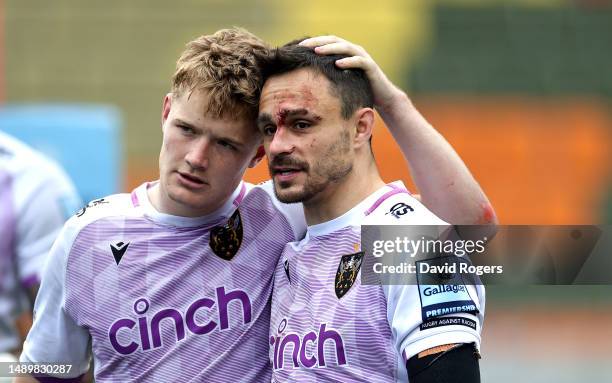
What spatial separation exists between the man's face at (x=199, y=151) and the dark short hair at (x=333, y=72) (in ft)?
0.63

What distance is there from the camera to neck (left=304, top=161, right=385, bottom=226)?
276 cm

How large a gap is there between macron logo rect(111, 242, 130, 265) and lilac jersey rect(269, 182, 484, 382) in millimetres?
458

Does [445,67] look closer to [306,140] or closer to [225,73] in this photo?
[225,73]

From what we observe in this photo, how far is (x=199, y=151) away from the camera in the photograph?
2799 millimetres

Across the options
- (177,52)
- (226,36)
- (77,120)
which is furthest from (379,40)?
(226,36)

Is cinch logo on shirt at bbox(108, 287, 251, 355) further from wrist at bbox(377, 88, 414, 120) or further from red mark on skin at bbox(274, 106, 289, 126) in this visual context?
wrist at bbox(377, 88, 414, 120)

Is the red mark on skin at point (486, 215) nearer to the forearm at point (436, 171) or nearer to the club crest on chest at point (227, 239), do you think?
the forearm at point (436, 171)

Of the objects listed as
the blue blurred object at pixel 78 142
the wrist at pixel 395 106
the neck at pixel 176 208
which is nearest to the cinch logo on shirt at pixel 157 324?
the neck at pixel 176 208

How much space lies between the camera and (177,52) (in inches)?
500

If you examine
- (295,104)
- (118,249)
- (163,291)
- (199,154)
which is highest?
(295,104)

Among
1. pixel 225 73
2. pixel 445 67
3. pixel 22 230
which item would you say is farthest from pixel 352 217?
pixel 445 67

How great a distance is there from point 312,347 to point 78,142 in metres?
4.58

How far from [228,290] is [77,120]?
453 cm

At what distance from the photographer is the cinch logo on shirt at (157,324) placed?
9.36ft
